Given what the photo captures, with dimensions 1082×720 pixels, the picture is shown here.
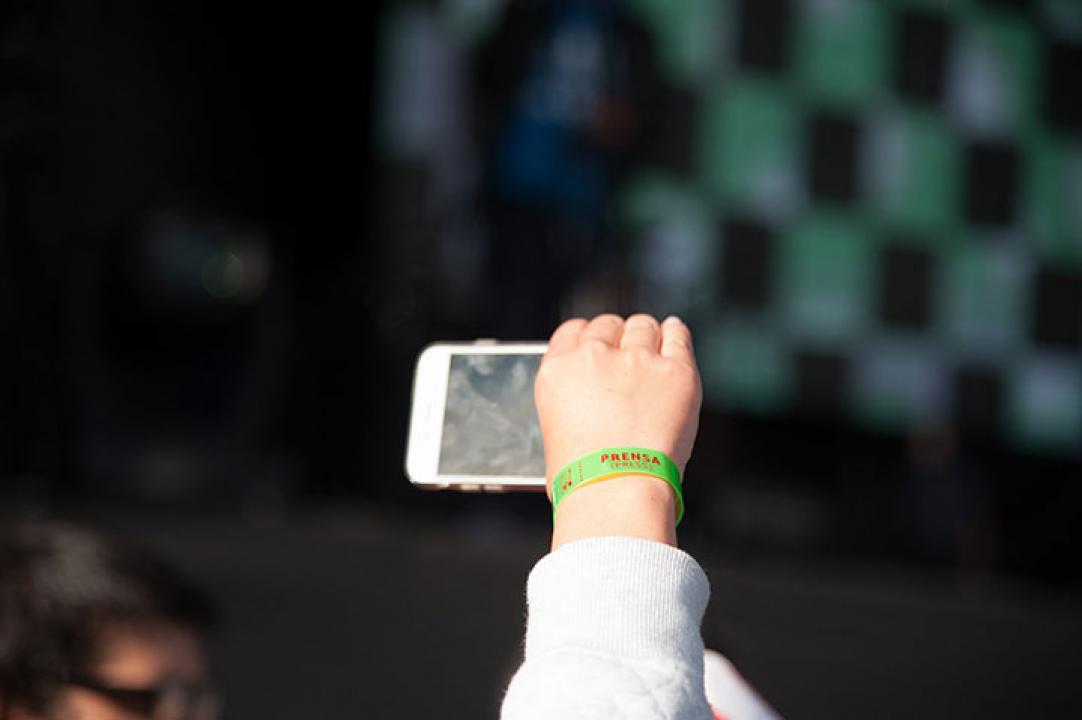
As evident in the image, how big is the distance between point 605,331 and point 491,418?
5.0 inches

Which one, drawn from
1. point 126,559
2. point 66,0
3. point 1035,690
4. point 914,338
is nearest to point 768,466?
point 914,338

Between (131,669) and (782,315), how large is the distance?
220 cm

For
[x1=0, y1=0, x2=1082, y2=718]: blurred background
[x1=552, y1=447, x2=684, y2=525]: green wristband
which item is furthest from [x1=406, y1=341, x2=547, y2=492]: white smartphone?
[x1=0, y1=0, x2=1082, y2=718]: blurred background

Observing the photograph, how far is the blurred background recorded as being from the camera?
1523 mm

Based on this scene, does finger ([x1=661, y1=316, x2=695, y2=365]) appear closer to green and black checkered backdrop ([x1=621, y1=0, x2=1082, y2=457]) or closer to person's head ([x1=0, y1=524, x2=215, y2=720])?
person's head ([x1=0, y1=524, x2=215, y2=720])

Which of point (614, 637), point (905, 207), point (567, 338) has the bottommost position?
point (614, 637)

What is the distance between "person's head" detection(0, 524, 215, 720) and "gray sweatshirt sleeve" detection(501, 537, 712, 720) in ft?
1.71

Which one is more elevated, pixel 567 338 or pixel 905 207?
pixel 905 207

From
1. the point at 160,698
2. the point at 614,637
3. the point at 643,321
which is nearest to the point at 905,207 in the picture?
the point at 160,698

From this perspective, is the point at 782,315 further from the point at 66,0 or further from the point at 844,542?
the point at 66,0

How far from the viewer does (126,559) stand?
96 cm

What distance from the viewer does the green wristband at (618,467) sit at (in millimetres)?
486

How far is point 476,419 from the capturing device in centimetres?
64

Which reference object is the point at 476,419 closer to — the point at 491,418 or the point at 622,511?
the point at 491,418
